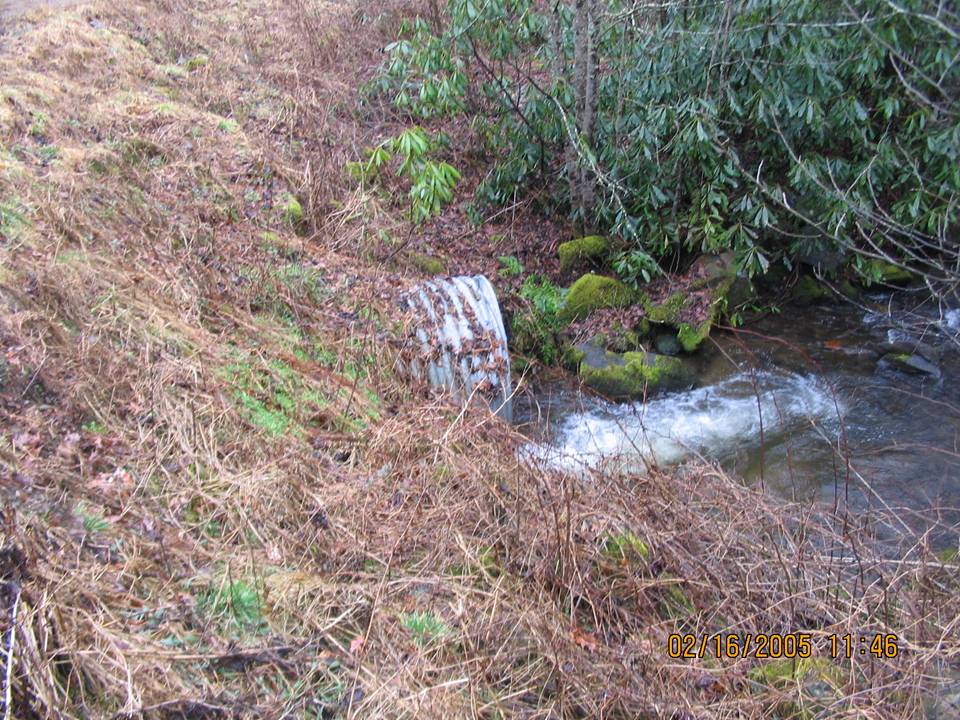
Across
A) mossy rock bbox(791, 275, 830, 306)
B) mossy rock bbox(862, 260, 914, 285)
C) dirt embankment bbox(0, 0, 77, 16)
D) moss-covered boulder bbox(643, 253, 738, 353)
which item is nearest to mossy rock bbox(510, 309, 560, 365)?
moss-covered boulder bbox(643, 253, 738, 353)

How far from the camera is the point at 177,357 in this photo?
480 centimetres

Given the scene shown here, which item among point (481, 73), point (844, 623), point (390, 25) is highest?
point (390, 25)

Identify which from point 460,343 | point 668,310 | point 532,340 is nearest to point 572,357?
point 532,340

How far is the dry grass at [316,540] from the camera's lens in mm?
2939

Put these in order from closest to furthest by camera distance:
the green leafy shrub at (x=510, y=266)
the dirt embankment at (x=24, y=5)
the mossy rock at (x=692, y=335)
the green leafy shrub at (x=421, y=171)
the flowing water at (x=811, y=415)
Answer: the flowing water at (x=811, y=415) → the green leafy shrub at (x=421, y=171) → the mossy rock at (x=692, y=335) → the green leafy shrub at (x=510, y=266) → the dirt embankment at (x=24, y=5)

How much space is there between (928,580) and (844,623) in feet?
1.76

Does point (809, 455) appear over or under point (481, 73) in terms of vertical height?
under

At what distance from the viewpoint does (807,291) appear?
27.1 ft

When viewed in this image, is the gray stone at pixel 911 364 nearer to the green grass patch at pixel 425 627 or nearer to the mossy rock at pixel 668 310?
the mossy rock at pixel 668 310

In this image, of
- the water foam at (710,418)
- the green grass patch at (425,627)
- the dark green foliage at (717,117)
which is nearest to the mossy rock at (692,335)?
the water foam at (710,418)

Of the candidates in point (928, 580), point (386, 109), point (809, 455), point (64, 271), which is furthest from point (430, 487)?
point (386, 109)

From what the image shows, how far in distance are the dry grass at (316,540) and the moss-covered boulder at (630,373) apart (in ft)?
7.46

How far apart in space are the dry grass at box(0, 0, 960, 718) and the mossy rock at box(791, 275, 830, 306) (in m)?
4.56

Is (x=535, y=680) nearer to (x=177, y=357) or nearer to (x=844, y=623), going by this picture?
(x=844, y=623)
